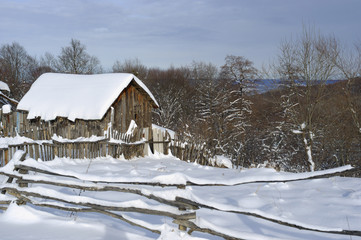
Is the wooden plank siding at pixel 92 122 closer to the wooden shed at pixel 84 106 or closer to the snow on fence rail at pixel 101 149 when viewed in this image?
the wooden shed at pixel 84 106

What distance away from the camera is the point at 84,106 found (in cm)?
1317

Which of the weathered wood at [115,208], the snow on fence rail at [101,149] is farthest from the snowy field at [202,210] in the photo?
the snow on fence rail at [101,149]

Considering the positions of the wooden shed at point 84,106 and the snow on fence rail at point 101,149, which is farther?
the wooden shed at point 84,106

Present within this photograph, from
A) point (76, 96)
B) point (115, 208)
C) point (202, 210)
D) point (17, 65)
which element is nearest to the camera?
point (115, 208)

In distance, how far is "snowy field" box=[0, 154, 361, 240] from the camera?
373cm

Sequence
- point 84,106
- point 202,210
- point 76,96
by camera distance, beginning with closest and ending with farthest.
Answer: point 202,210 → point 84,106 → point 76,96

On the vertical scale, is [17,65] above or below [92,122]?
above

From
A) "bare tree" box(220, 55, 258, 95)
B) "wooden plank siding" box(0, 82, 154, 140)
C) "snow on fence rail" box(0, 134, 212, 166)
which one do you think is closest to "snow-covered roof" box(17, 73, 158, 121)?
"wooden plank siding" box(0, 82, 154, 140)

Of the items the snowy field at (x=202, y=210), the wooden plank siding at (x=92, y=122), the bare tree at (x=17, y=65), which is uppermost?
the bare tree at (x=17, y=65)

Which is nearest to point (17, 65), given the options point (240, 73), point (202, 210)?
point (240, 73)

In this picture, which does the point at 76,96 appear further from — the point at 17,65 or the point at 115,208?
the point at 17,65

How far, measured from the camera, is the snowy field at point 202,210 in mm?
3729

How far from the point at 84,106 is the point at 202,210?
9.00 m

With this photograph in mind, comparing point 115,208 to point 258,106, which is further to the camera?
point 258,106
